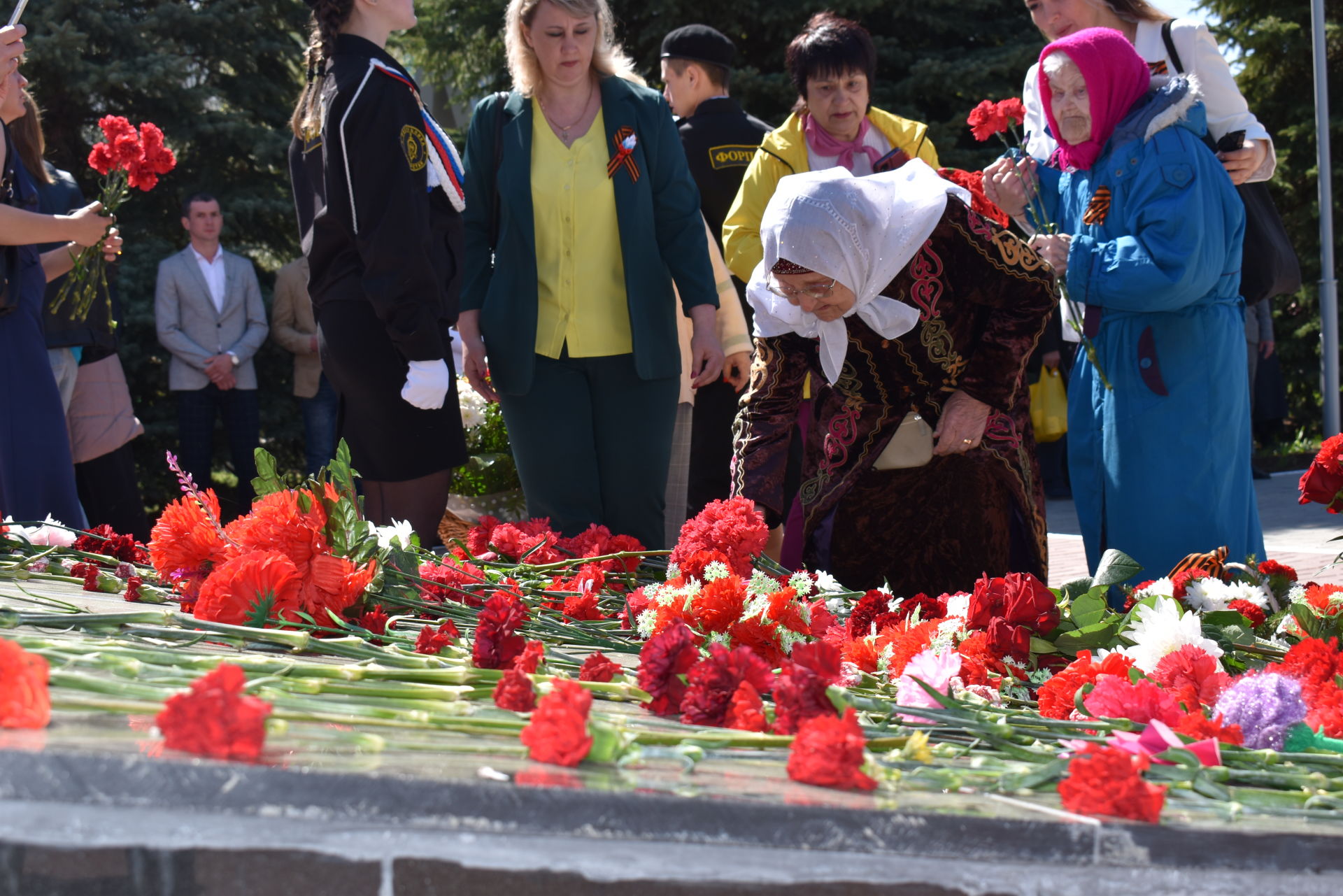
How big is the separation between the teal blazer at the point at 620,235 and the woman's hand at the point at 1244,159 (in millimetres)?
1342

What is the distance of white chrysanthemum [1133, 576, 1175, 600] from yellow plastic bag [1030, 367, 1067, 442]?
21.6 feet

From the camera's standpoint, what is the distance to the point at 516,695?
120 cm

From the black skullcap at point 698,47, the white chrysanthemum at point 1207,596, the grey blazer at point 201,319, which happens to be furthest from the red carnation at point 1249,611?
the grey blazer at point 201,319

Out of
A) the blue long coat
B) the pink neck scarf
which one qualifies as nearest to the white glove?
the blue long coat

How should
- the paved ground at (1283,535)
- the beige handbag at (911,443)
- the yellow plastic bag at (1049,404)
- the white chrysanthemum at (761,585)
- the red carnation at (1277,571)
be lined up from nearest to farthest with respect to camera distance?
1. the white chrysanthemum at (761,585)
2. the red carnation at (1277,571)
3. the beige handbag at (911,443)
4. the paved ground at (1283,535)
5. the yellow plastic bag at (1049,404)

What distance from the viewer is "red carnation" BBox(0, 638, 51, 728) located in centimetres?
100

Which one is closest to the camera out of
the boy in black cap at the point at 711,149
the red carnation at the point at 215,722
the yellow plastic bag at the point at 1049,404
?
the red carnation at the point at 215,722

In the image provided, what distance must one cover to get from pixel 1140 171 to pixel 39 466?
9.26ft

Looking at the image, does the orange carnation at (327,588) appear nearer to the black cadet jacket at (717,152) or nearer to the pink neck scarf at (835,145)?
the pink neck scarf at (835,145)

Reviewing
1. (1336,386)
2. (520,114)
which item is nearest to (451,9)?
(1336,386)

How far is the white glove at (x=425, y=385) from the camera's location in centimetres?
306

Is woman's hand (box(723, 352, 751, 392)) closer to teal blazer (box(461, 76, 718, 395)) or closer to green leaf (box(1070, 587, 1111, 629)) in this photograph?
teal blazer (box(461, 76, 718, 395))

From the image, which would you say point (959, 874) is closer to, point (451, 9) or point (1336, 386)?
point (1336, 386)

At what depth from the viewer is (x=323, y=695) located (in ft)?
3.93
